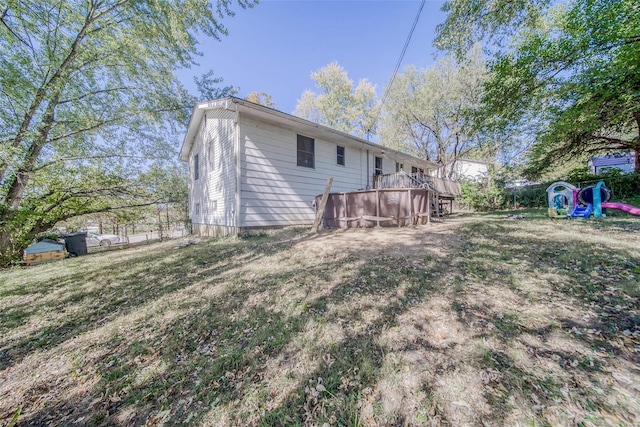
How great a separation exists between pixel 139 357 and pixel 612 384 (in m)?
3.85

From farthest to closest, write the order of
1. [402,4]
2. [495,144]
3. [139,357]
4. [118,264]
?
[495,144] < [402,4] < [118,264] < [139,357]

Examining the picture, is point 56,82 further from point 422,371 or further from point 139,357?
point 422,371

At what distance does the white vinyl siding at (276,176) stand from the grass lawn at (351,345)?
12.8 feet

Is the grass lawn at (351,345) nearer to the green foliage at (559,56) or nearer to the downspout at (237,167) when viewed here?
the downspout at (237,167)

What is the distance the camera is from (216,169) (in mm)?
8906

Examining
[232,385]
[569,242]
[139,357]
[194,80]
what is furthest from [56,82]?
[569,242]

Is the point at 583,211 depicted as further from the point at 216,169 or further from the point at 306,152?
the point at 216,169

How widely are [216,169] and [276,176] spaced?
2.74 metres

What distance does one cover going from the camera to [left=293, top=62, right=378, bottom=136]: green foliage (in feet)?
73.4

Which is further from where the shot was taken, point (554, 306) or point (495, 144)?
point (495, 144)

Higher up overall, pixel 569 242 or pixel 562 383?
pixel 569 242

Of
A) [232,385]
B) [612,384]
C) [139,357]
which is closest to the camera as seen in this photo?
[612,384]

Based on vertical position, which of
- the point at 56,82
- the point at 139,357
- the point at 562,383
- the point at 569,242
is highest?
the point at 56,82

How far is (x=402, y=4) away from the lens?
8.03m
